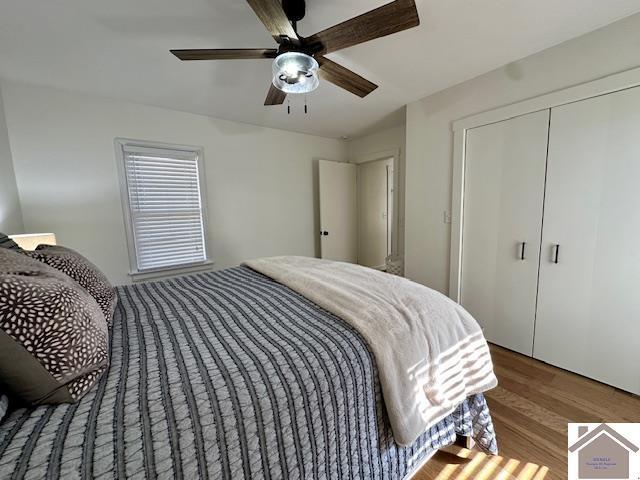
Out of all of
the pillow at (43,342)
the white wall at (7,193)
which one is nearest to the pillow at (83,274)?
the pillow at (43,342)

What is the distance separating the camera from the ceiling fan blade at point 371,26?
1112 millimetres

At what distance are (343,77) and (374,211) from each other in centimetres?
307

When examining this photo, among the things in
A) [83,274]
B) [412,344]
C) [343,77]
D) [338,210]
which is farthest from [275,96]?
[338,210]

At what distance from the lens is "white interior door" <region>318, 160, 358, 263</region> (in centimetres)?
399

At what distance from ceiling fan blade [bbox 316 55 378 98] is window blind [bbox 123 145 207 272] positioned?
200cm

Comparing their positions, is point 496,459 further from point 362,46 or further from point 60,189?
point 60,189

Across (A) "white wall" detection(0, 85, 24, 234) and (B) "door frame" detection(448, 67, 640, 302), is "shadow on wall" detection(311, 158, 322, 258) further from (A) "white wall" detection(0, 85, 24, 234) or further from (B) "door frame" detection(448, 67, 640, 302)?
(A) "white wall" detection(0, 85, 24, 234)

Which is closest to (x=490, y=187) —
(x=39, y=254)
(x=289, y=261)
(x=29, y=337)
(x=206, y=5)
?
(x=289, y=261)

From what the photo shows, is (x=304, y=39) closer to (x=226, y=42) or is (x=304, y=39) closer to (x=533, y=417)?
(x=226, y=42)

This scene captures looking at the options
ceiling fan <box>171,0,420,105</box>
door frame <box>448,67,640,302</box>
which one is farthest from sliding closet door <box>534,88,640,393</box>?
ceiling fan <box>171,0,420,105</box>

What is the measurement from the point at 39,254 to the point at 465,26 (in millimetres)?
2653

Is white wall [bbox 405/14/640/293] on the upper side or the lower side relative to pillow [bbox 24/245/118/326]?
upper

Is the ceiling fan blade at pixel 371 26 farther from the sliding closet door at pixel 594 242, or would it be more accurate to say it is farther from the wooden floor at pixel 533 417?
the wooden floor at pixel 533 417

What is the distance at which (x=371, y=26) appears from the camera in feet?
4.02
